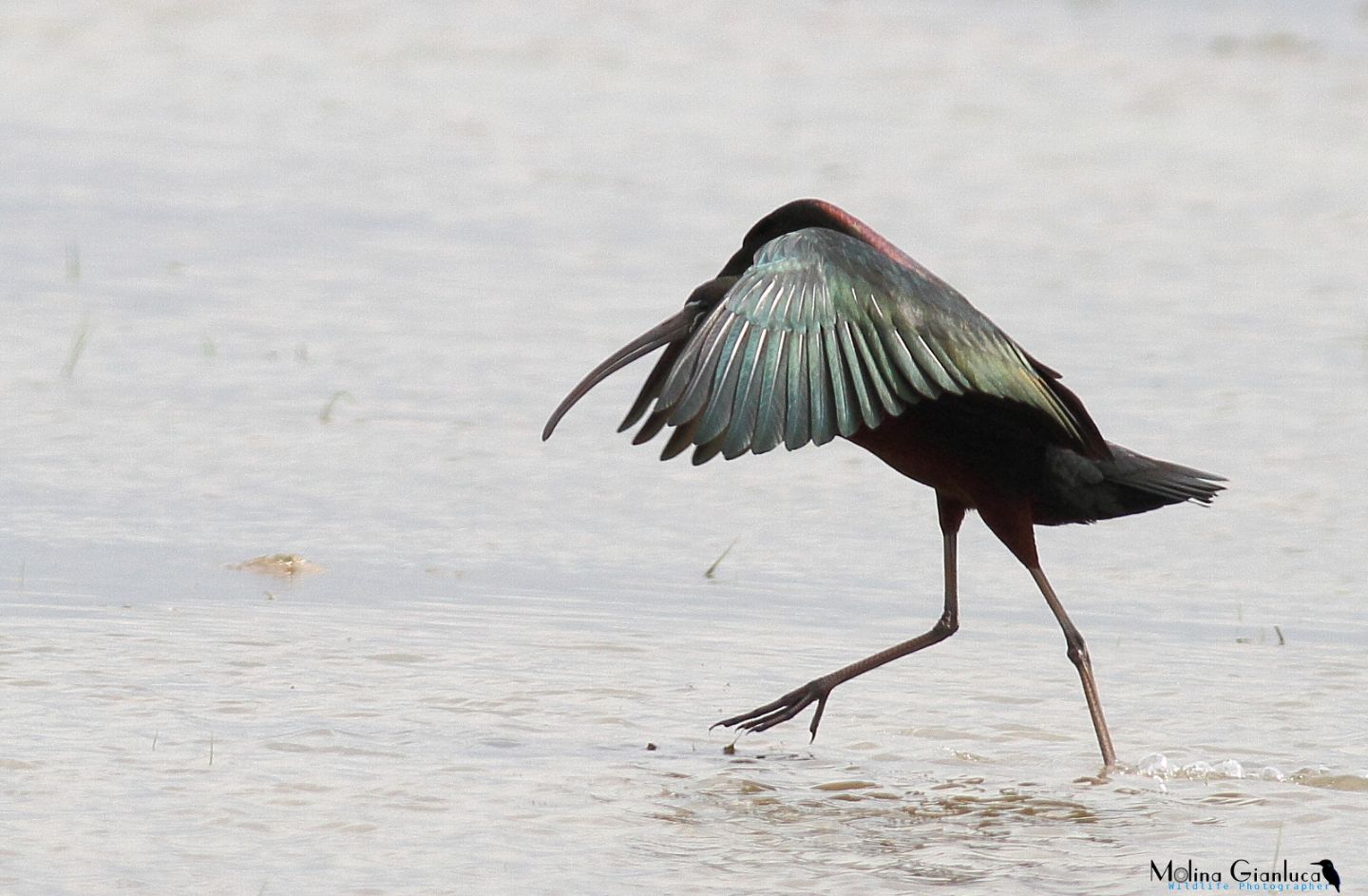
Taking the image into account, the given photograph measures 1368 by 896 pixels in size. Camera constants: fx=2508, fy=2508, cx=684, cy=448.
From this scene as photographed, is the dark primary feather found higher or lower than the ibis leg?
higher

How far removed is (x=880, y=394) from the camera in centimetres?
516

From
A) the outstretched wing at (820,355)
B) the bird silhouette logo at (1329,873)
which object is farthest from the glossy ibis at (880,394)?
the bird silhouette logo at (1329,873)

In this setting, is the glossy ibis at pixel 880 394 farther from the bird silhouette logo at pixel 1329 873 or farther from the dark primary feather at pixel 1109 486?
the bird silhouette logo at pixel 1329 873

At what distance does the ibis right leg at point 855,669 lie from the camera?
584cm

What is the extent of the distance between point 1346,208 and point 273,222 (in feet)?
19.7

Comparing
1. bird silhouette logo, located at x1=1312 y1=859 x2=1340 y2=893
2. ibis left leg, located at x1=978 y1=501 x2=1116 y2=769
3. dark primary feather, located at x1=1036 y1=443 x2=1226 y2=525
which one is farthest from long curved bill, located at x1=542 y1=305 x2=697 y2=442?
bird silhouette logo, located at x1=1312 y1=859 x2=1340 y2=893

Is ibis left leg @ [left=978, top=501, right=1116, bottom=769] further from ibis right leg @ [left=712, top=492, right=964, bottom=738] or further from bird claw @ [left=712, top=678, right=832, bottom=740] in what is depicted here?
bird claw @ [left=712, top=678, right=832, bottom=740]

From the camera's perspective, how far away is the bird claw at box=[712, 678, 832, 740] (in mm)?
5832

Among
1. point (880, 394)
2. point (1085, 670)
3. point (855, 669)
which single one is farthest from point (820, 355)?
point (1085, 670)

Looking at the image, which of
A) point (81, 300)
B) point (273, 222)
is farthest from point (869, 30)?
point (81, 300)

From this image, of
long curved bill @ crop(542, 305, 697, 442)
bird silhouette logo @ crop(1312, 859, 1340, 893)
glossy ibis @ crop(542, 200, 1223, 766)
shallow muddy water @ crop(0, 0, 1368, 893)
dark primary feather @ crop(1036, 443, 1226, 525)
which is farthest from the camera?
dark primary feather @ crop(1036, 443, 1226, 525)

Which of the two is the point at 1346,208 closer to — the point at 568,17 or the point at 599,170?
the point at 599,170

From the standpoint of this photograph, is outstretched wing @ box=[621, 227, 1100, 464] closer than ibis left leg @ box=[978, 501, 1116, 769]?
Yes

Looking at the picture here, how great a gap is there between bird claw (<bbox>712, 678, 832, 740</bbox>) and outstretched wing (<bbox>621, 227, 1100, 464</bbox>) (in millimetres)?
770
